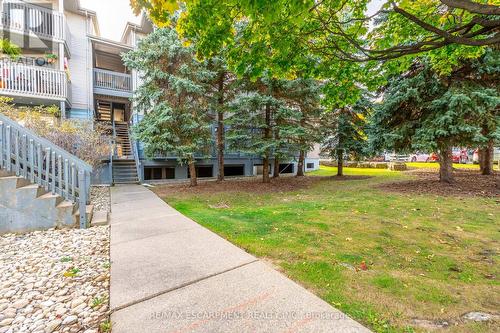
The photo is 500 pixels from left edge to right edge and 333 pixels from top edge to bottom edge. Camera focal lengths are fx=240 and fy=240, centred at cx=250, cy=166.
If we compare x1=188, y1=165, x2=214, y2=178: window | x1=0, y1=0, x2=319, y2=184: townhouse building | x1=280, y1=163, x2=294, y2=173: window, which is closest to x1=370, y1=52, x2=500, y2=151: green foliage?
x1=0, y1=0, x2=319, y2=184: townhouse building

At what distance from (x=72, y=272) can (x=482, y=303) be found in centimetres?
447

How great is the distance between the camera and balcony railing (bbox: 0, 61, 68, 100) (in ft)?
33.7

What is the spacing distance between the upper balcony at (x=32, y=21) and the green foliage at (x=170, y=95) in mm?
5044

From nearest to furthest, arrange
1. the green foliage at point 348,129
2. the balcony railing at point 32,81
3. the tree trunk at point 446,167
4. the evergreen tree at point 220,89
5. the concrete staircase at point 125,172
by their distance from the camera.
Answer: the tree trunk at point 446,167 < the balcony railing at point 32,81 < the evergreen tree at point 220,89 < the concrete staircase at point 125,172 < the green foliage at point 348,129

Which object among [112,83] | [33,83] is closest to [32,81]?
[33,83]

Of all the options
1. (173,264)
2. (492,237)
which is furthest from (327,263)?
(492,237)

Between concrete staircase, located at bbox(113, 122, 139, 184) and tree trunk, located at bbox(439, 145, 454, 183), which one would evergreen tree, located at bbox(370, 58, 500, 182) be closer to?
tree trunk, located at bbox(439, 145, 454, 183)

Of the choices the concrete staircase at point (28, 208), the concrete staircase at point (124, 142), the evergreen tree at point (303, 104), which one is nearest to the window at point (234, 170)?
the concrete staircase at point (124, 142)

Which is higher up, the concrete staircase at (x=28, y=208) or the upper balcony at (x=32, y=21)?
the upper balcony at (x=32, y=21)

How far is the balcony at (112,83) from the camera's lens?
1398cm

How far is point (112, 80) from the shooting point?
1448 centimetres

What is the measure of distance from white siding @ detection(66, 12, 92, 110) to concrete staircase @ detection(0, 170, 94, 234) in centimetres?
1079

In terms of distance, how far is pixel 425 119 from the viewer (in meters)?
9.47

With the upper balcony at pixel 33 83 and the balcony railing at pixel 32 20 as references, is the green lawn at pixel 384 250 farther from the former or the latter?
the balcony railing at pixel 32 20
